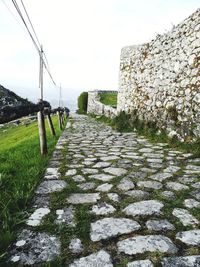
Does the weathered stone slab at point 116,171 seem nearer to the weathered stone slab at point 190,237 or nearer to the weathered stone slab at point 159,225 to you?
the weathered stone slab at point 159,225

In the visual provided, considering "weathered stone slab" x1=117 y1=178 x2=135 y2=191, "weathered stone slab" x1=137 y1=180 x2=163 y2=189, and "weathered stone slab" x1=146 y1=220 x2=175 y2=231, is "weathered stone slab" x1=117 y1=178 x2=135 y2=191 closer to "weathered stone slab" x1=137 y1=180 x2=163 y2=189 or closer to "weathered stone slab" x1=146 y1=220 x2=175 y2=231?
"weathered stone slab" x1=137 y1=180 x2=163 y2=189

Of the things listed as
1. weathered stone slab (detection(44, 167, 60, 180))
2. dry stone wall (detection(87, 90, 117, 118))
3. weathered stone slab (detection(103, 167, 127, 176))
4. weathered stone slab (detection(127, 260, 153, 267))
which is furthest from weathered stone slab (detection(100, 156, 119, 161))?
dry stone wall (detection(87, 90, 117, 118))

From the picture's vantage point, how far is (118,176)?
14.1 feet

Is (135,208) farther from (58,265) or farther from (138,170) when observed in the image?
(138,170)

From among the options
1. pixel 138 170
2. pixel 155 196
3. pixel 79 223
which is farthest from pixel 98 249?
pixel 138 170

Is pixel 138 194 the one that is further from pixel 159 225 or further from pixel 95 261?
pixel 95 261

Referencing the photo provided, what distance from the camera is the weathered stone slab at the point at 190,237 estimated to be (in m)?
2.37

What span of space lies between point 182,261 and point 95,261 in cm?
62

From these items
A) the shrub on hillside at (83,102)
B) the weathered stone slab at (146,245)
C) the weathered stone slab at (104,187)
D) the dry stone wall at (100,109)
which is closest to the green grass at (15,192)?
the weathered stone slab at (104,187)

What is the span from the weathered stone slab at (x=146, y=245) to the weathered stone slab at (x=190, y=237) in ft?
0.39

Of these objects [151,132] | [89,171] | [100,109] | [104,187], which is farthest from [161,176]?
[100,109]

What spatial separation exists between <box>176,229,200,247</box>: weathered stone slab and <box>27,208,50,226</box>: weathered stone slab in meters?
1.28

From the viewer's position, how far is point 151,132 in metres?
8.96

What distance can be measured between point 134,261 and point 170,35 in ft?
25.3
